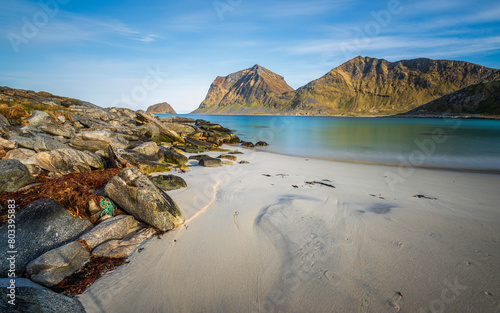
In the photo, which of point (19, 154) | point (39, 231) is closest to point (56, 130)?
point (19, 154)

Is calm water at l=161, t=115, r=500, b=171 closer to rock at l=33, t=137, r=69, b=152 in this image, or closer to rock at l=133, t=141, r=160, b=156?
rock at l=133, t=141, r=160, b=156

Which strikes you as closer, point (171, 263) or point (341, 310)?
point (341, 310)

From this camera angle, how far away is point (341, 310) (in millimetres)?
2840

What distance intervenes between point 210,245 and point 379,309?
3.09 metres

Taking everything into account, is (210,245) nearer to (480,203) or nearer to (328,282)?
(328,282)

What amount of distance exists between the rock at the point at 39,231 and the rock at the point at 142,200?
86cm

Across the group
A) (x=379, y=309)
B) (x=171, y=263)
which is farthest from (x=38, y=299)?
(x=379, y=309)

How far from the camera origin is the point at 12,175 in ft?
16.9

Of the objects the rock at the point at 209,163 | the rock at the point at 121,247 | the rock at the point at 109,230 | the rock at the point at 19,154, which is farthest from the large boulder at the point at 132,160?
the rock at the point at 121,247

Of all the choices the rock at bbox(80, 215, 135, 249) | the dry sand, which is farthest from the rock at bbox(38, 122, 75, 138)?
the rock at bbox(80, 215, 135, 249)

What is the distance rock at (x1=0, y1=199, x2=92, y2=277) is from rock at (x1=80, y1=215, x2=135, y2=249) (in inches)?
13.9

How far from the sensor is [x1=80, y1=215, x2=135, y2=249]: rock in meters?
3.90

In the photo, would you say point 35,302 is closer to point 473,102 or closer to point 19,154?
point 19,154

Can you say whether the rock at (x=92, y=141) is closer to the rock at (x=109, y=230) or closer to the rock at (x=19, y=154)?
the rock at (x=19, y=154)
